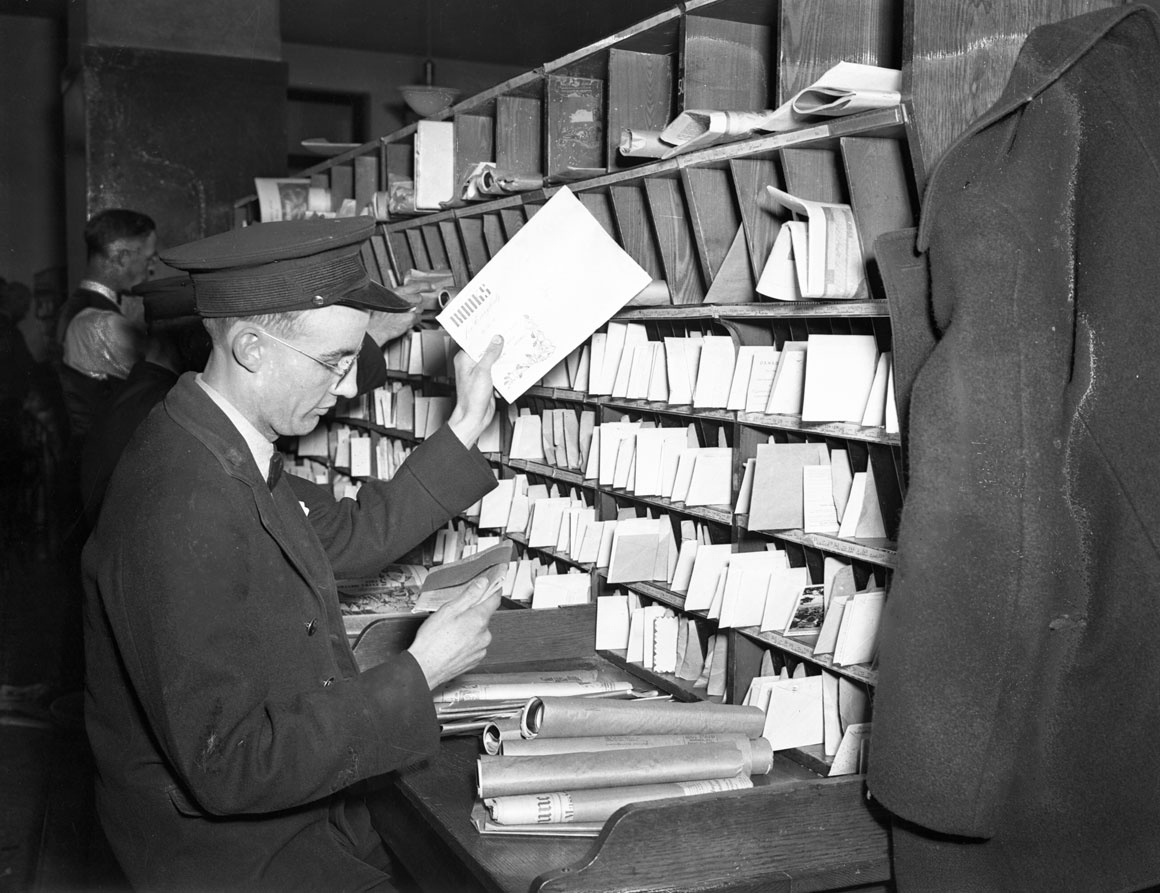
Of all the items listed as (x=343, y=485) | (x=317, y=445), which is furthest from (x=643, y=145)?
(x=317, y=445)

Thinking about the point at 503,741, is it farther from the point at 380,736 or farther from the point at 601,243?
the point at 601,243

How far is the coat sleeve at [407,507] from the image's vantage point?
9.55 ft

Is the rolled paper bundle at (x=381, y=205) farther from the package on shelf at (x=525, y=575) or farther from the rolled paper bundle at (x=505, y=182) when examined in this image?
the package on shelf at (x=525, y=575)

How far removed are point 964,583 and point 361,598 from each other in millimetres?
2460

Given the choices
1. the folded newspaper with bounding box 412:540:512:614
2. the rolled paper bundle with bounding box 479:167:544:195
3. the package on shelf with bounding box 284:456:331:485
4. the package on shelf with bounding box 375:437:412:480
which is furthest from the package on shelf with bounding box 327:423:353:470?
the folded newspaper with bounding box 412:540:512:614

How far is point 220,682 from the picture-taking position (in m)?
1.98

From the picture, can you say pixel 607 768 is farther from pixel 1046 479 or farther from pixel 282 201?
pixel 282 201

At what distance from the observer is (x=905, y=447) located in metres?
1.99

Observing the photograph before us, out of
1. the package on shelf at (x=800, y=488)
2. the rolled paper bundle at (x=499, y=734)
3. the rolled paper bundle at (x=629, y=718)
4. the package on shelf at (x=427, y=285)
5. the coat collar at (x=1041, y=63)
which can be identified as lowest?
the rolled paper bundle at (x=499, y=734)

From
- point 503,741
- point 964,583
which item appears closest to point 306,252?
point 503,741

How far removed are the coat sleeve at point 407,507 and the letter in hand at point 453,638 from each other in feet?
1.86

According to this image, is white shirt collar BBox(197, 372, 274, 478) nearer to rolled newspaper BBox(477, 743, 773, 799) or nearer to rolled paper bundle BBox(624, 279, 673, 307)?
rolled newspaper BBox(477, 743, 773, 799)

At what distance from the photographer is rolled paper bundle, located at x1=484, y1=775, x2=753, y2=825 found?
219 cm

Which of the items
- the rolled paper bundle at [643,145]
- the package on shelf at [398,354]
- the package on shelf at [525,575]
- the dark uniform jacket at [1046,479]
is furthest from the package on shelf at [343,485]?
the dark uniform jacket at [1046,479]
